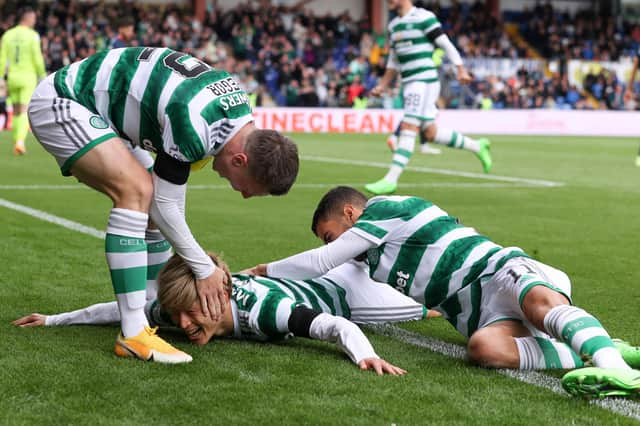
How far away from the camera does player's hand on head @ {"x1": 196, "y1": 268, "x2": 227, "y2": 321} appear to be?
13.6 ft

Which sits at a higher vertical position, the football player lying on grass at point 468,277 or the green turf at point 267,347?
the football player lying on grass at point 468,277

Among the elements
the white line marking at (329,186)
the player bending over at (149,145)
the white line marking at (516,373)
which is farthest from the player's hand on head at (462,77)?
the player bending over at (149,145)

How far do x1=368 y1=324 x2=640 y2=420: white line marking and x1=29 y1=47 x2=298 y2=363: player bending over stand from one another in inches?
34.0

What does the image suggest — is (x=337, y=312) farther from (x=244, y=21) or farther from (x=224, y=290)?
(x=244, y=21)

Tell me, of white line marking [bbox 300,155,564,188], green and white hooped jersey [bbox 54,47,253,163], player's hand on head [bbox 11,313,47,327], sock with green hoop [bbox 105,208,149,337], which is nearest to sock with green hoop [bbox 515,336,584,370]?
green and white hooped jersey [bbox 54,47,253,163]

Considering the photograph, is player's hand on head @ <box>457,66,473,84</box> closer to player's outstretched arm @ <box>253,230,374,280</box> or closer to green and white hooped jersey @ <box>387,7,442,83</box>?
green and white hooped jersey @ <box>387,7,442,83</box>

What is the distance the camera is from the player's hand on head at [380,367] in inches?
150

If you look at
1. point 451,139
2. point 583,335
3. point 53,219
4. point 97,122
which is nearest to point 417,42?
point 451,139

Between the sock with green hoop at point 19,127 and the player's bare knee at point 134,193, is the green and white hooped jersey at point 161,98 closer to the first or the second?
the player's bare knee at point 134,193

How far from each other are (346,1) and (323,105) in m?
10.6

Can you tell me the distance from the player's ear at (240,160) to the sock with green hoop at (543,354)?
49.0 inches

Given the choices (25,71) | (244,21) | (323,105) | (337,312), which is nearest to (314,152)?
(25,71)

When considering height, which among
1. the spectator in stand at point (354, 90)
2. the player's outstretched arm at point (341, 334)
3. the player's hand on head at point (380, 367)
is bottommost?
the spectator in stand at point (354, 90)

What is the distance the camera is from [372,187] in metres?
10.8
